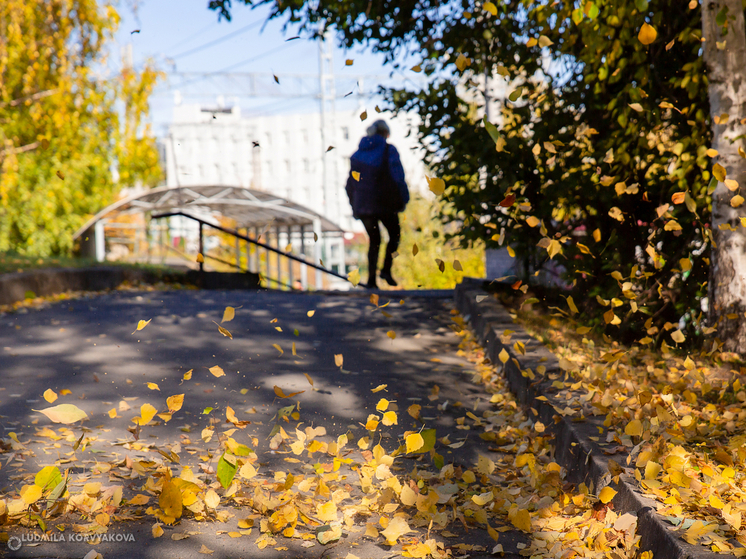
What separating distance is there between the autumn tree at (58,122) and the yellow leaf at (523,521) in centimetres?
1244

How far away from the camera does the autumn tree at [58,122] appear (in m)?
14.3

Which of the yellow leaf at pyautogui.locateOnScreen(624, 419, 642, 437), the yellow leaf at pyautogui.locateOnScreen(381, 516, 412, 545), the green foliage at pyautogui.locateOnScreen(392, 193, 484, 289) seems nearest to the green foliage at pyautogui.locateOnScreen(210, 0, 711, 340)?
the yellow leaf at pyautogui.locateOnScreen(624, 419, 642, 437)

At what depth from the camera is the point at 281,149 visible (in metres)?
73.6

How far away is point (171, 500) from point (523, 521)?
1.47 metres

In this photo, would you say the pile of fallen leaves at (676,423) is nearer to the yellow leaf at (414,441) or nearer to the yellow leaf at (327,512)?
the yellow leaf at (414,441)

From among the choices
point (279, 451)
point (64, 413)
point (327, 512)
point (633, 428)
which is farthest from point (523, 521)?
point (64, 413)

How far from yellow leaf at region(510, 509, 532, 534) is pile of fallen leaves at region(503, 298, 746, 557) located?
0.48 m

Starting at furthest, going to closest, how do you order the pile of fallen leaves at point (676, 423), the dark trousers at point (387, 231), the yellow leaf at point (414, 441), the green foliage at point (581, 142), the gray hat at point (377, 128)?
the dark trousers at point (387, 231), the gray hat at point (377, 128), the green foliage at point (581, 142), the yellow leaf at point (414, 441), the pile of fallen leaves at point (676, 423)

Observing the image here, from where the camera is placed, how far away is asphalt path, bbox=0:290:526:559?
276 centimetres

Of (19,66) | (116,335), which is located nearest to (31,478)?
(116,335)

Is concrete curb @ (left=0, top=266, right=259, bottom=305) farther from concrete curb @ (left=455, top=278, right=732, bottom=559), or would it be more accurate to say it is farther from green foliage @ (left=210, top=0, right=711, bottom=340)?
concrete curb @ (left=455, top=278, right=732, bottom=559)

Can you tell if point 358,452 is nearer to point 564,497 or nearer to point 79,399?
point 564,497

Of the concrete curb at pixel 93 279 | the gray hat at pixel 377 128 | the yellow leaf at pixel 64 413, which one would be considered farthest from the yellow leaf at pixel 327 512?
the concrete curb at pixel 93 279

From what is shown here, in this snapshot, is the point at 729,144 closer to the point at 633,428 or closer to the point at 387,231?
the point at 633,428
